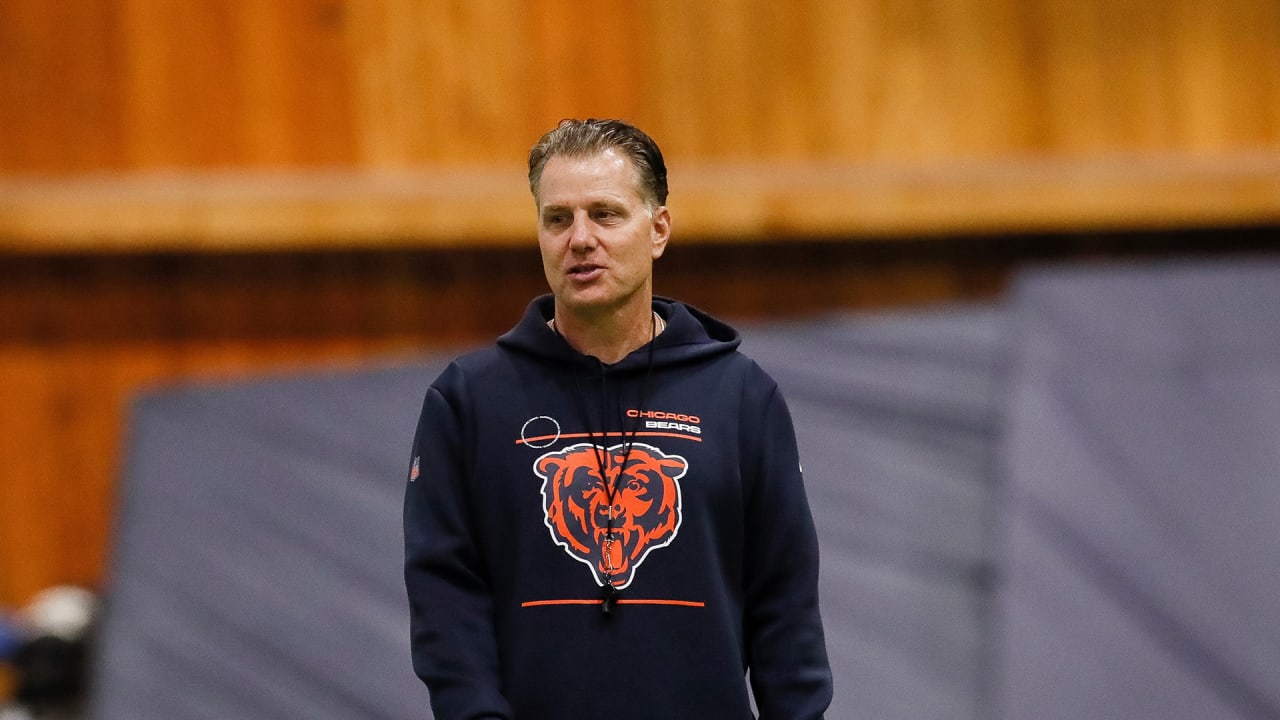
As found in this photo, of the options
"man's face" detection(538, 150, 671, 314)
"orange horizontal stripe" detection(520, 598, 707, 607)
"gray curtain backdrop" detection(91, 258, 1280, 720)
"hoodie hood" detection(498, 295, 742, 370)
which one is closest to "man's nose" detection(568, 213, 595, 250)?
"man's face" detection(538, 150, 671, 314)

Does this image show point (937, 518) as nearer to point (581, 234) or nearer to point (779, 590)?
point (779, 590)

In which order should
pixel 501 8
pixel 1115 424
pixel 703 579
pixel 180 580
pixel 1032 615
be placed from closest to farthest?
pixel 703 579 → pixel 1032 615 → pixel 1115 424 → pixel 180 580 → pixel 501 8

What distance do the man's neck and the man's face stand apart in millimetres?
39

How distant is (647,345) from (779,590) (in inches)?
7.9

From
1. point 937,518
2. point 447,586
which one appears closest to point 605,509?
point 447,586

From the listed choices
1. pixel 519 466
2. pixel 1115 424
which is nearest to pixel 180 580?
pixel 1115 424

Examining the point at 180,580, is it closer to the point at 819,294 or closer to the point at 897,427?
the point at 897,427

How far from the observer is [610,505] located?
0.93 meters

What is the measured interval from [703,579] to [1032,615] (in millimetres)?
1528

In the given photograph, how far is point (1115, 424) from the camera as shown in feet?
8.89

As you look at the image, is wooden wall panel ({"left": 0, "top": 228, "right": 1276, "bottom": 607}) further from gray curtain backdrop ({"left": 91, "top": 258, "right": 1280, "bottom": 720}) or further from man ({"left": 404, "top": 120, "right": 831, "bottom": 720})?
man ({"left": 404, "top": 120, "right": 831, "bottom": 720})

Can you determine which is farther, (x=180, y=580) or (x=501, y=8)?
(x=501, y=8)

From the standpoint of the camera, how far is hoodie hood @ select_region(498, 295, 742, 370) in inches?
39.2

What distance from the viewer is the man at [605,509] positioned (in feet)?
3.07
